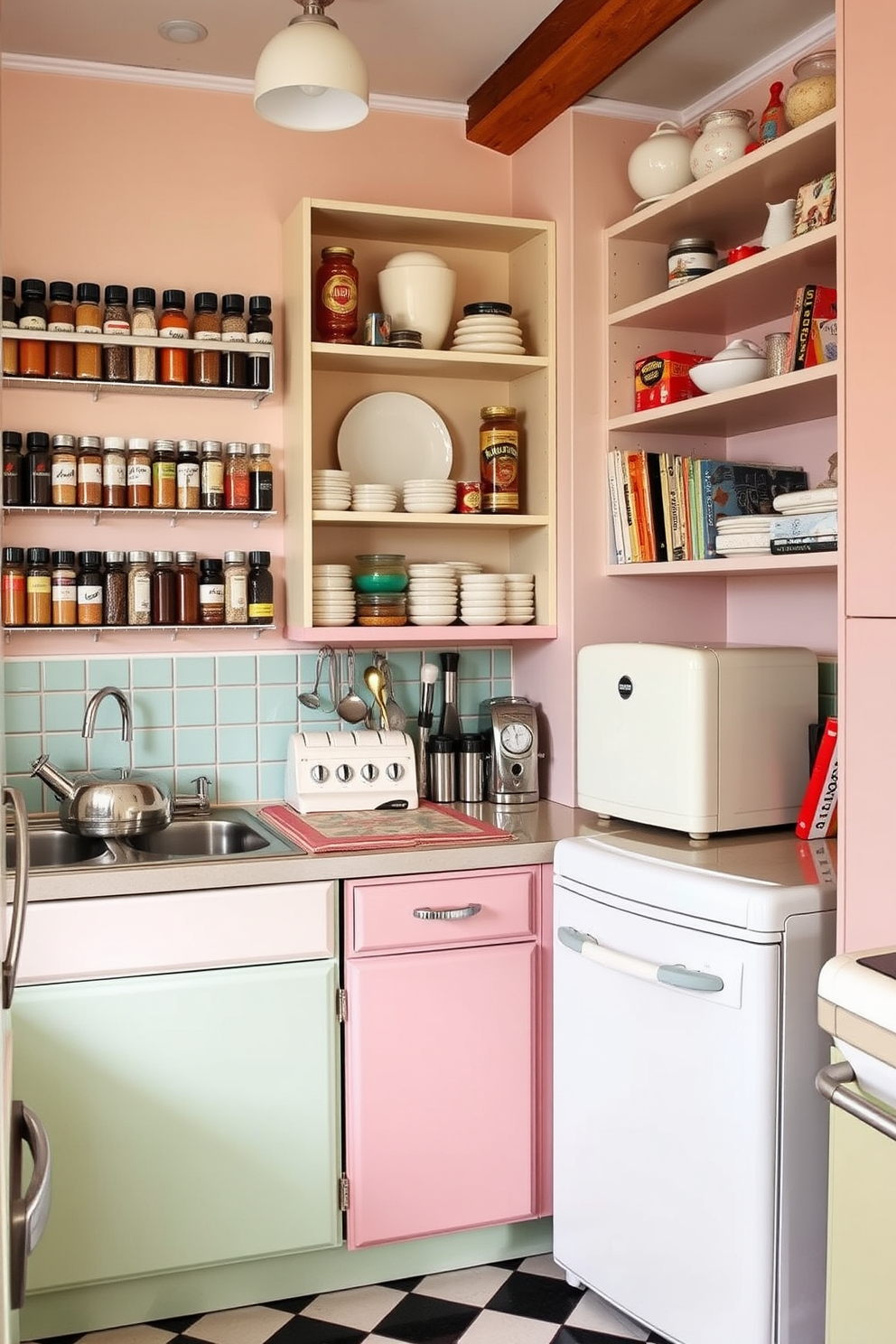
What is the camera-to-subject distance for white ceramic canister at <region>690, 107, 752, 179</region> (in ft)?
8.36

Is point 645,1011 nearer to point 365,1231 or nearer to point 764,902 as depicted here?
point 764,902

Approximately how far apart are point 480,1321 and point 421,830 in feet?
3.03

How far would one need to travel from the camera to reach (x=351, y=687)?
3.03 meters

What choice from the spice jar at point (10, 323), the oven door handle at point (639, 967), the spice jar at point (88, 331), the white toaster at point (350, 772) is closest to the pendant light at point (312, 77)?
the spice jar at point (88, 331)

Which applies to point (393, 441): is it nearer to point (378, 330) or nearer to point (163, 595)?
point (378, 330)

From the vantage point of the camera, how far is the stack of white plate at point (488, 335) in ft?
9.54

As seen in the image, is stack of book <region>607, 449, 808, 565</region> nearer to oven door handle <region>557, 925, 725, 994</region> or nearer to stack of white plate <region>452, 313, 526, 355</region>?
stack of white plate <region>452, 313, 526, 355</region>

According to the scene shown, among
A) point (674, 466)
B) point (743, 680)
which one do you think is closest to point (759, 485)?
point (674, 466)

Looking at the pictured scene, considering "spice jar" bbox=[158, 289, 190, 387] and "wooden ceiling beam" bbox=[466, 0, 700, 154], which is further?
"spice jar" bbox=[158, 289, 190, 387]

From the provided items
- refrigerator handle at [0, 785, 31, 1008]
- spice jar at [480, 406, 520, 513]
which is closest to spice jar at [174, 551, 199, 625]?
spice jar at [480, 406, 520, 513]

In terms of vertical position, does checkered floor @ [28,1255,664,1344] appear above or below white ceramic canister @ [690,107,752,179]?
below

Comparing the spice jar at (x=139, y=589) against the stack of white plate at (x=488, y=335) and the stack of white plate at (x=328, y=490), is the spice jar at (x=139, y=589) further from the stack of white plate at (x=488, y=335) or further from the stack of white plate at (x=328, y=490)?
the stack of white plate at (x=488, y=335)

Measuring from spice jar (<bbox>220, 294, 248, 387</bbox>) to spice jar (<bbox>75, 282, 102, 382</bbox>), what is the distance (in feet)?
0.87

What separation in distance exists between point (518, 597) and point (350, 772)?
57cm
